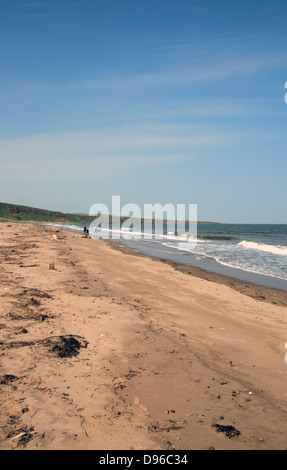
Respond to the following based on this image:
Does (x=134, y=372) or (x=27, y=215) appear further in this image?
(x=27, y=215)

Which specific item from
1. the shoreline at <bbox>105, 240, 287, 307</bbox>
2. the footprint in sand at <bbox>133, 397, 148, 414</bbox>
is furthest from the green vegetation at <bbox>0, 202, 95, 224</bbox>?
the footprint in sand at <bbox>133, 397, 148, 414</bbox>

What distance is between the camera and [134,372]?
4.84 m

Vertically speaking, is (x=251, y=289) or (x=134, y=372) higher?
(x=134, y=372)

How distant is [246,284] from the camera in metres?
14.3

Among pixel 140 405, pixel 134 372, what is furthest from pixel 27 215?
pixel 140 405

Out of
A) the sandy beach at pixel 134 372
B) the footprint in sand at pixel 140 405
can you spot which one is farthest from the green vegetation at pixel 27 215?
the footprint in sand at pixel 140 405

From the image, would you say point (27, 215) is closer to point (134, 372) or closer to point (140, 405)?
point (134, 372)

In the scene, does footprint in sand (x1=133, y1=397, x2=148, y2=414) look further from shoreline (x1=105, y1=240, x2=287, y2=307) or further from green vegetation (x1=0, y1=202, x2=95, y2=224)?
green vegetation (x1=0, y1=202, x2=95, y2=224)

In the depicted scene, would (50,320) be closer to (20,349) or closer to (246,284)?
(20,349)

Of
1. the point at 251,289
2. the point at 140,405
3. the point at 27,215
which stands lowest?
the point at 251,289

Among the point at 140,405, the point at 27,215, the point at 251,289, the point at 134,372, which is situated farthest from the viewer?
the point at 27,215

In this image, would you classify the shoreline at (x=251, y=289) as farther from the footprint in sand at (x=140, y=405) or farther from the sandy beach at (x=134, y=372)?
the footprint in sand at (x=140, y=405)
